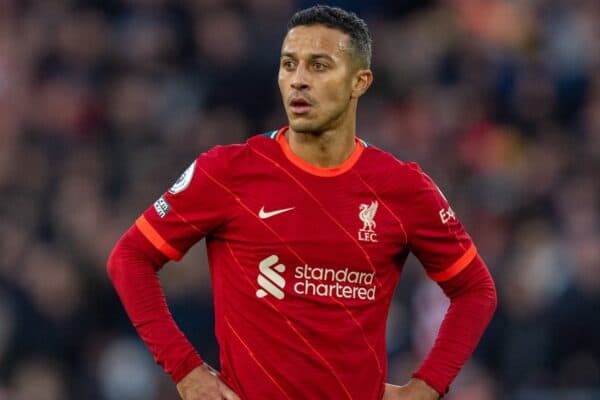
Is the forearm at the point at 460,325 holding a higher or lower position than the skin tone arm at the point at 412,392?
higher

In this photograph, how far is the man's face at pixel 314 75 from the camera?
18.2 feet

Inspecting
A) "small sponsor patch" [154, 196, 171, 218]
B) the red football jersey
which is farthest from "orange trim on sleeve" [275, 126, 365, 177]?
"small sponsor patch" [154, 196, 171, 218]

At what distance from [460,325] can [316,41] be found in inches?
49.2

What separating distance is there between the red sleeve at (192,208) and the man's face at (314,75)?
1.10 feet

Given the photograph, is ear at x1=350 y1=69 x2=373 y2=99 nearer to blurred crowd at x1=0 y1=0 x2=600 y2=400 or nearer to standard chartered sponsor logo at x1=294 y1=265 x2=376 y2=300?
standard chartered sponsor logo at x1=294 y1=265 x2=376 y2=300

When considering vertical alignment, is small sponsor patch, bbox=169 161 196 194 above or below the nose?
below

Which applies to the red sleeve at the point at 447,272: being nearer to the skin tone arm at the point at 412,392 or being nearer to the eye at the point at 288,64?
the skin tone arm at the point at 412,392

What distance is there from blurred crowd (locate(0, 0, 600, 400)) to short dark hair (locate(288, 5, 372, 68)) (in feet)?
14.0

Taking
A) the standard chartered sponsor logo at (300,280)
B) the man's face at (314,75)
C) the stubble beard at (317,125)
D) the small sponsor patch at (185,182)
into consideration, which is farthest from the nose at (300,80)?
the standard chartered sponsor logo at (300,280)

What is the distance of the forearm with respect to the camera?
19.0ft

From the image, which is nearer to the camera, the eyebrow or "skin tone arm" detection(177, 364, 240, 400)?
"skin tone arm" detection(177, 364, 240, 400)

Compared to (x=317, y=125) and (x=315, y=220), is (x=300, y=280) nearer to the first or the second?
(x=315, y=220)

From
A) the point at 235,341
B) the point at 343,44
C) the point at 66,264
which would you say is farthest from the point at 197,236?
the point at 66,264

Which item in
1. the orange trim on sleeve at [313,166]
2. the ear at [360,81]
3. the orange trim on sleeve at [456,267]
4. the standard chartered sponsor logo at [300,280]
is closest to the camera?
the standard chartered sponsor logo at [300,280]
